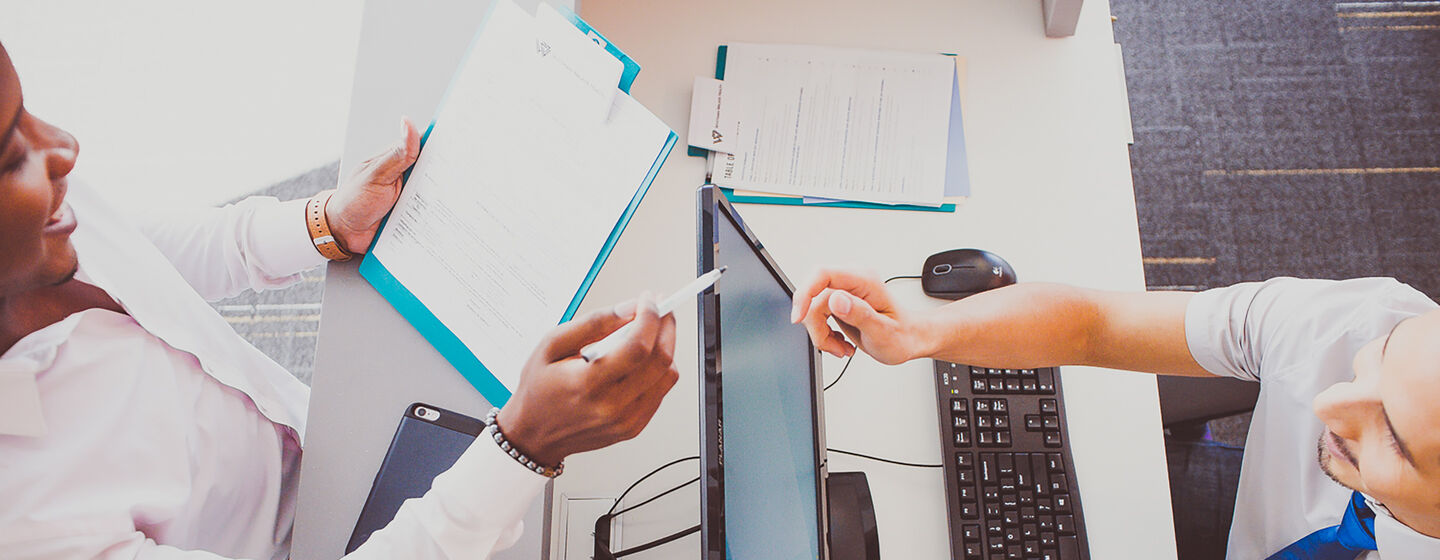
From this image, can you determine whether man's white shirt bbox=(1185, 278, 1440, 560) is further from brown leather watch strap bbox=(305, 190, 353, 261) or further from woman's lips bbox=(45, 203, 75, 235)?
woman's lips bbox=(45, 203, 75, 235)

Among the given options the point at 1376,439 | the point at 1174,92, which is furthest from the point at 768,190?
the point at 1174,92

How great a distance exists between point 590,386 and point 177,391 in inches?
17.2

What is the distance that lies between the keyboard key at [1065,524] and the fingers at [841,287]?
0.32 metres

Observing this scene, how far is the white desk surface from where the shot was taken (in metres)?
0.74

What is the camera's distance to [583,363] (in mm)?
527

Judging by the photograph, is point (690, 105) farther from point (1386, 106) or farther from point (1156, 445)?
point (1386, 106)

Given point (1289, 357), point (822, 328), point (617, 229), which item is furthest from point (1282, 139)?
point (617, 229)

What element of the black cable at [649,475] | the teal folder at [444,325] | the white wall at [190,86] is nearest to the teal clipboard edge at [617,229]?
the teal folder at [444,325]

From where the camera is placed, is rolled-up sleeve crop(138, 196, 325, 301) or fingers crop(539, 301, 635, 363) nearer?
fingers crop(539, 301, 635, 363)

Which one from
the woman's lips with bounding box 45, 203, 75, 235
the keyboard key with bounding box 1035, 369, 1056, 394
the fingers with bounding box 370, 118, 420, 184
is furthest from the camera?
the keyboard key with bounding box 1035, 369, 1056, 394

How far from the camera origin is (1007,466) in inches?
32.8

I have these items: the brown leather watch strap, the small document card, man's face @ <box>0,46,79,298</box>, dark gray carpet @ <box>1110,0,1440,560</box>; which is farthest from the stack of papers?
dark gray carpet @ <box>1110,0,1440,560</box>

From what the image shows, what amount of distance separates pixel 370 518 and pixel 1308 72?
2.01 metres

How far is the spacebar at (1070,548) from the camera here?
31.4 inches
